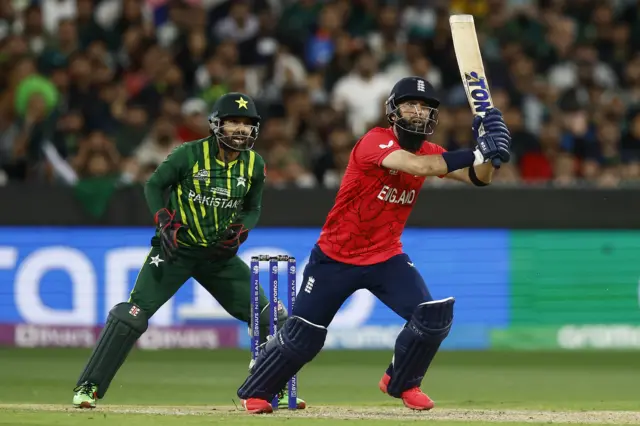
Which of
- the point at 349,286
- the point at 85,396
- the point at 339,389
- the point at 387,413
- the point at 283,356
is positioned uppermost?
the point at 349,286

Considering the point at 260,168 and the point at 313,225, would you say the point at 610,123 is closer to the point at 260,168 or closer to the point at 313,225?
the point at 313,225

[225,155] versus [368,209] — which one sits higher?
[225,155]

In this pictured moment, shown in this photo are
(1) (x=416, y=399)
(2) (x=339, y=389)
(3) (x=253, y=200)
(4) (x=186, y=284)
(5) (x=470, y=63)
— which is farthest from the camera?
(4) (x=186, y=284)

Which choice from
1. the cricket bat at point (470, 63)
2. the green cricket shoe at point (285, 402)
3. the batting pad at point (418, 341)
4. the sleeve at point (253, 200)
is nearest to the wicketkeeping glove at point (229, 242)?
the sleeve at point (253, 200)

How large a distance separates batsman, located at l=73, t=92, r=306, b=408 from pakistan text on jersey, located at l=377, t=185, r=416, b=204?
1.08 m

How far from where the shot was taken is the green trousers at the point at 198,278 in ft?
29.8

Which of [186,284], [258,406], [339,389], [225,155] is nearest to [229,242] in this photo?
[225,155]

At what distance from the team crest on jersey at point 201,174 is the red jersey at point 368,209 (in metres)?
0.98

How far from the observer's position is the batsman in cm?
896

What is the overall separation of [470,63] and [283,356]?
2.20 metres

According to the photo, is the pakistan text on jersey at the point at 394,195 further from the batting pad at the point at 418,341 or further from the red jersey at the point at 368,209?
the batting pad at the point at 418,341

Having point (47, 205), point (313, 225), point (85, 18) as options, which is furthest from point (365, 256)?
point (85, 18)

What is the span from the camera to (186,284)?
44.5 feet

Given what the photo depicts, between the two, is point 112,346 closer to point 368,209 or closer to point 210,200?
point 210,200
